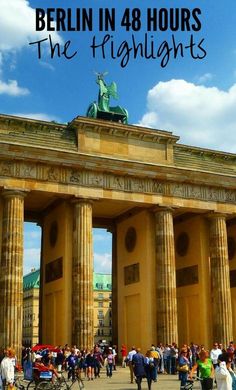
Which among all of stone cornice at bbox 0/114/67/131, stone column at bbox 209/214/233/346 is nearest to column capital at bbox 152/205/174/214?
stone column at bbox 209/214/233/346

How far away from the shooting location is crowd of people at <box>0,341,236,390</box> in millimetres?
12239

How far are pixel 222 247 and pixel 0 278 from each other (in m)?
15.8

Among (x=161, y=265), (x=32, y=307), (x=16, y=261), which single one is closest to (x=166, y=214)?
(x=161, y=265)

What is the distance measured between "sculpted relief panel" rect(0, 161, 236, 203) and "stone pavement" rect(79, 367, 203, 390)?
38.4 feet

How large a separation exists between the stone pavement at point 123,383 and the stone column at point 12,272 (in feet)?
18.3

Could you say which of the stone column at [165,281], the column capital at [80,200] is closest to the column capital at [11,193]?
the column capital at [80,200]

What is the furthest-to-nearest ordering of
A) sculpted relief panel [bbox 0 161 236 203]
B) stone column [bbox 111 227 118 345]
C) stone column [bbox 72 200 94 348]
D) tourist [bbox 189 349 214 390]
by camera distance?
stone column [bbox 111 227 118 345] → sculpted relief panel [bbox 0 161 236 203] → stone column [bbox 72 200 94 348] → tourist [bbox 189 349 214 390]

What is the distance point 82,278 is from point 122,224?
9324 mm

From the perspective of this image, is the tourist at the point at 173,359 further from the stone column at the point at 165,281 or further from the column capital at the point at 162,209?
the column capital at the point at 162,209

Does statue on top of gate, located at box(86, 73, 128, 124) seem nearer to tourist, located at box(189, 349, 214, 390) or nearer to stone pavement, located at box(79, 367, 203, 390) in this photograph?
stone pavement, located at box(79, 367, 203, 390)

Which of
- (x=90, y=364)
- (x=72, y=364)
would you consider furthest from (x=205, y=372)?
(x=90, y=364)

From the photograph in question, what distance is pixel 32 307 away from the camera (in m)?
91.1

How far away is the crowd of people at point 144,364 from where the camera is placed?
12.2m

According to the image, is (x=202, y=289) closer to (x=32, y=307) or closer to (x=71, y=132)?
(x=71, y=132)
